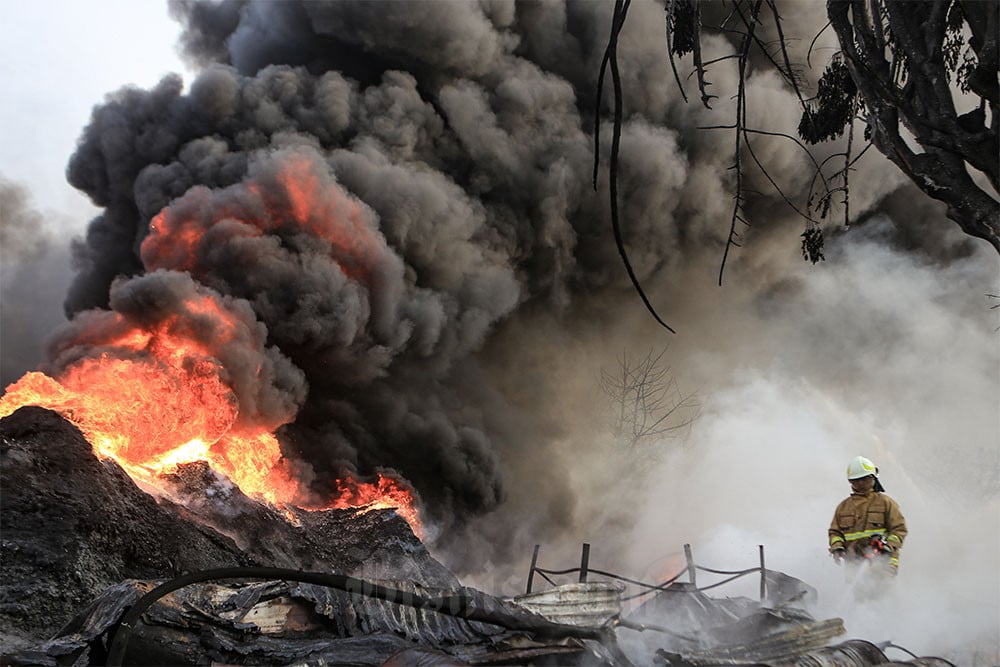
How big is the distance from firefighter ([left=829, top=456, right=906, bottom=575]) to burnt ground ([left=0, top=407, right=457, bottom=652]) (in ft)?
21.5

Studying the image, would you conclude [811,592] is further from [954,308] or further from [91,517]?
[954,308]

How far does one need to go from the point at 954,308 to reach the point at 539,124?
15793 millimetres

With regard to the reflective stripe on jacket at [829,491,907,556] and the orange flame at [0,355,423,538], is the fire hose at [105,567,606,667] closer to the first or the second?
the reflective stripe on jacket at [829,491,907,556]

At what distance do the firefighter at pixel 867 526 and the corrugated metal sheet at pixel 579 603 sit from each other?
309cm

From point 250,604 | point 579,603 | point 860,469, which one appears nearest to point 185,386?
point 579,603

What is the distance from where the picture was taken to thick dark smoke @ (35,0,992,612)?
679 inches

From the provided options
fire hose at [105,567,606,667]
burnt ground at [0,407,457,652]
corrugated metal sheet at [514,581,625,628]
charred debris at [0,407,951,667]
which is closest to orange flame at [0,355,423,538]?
burnt ground at [0,407,457,652]

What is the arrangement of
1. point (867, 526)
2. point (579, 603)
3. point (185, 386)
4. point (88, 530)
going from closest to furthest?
point (579, 603)
point (88, 530)
point (867, 526)
point (185, 386)

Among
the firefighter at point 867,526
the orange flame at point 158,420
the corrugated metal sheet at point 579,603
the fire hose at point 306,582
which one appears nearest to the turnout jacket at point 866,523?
the firefighter at point 867,526

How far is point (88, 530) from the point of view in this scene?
270 inches

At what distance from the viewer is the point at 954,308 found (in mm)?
25156

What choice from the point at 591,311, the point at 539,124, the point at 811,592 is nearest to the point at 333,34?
the point at 539,124

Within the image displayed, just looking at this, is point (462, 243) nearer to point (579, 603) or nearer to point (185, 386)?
point (185, 386)

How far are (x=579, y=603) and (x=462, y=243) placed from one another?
1733cm
